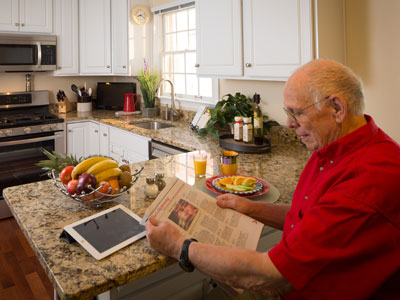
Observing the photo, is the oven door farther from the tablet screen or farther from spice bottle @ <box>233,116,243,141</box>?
the tablet screen

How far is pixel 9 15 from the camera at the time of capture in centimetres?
356

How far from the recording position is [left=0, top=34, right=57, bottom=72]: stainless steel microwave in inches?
144

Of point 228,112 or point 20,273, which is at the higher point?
point 228,112

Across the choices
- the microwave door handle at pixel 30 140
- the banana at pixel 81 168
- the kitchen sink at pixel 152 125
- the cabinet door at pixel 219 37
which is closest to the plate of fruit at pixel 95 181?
the banana at pixel 81 168

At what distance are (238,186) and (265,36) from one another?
3.85ft

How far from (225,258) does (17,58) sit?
12.3 feet

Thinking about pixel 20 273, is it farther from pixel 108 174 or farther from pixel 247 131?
pixel 247 131

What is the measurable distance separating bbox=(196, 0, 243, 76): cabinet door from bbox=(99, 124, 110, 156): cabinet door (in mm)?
1387

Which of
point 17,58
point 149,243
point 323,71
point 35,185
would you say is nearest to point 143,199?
point 149,243

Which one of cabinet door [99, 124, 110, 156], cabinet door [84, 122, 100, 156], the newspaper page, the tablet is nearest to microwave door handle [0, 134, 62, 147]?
cabinet door [84, 122, 100, 156]

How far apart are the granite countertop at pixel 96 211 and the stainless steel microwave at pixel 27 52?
8.05 feet

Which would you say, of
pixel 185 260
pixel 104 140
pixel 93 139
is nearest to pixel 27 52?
pixel 93 139

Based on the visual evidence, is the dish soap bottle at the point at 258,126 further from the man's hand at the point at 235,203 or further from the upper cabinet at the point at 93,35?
the upper cabinet at the point at 93,35

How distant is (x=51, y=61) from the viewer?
13.0 feet
